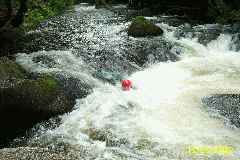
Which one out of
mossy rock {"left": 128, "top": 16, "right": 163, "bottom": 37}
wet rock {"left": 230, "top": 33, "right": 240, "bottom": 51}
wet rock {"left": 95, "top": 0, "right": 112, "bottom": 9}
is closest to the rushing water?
wet rock {"left": 230, "top": 33, "right": 240, "bottom": 51}

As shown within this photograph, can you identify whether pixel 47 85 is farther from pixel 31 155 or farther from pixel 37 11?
pixel 37 11

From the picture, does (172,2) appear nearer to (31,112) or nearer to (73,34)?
(73,34)

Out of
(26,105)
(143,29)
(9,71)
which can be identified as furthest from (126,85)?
(143,29)

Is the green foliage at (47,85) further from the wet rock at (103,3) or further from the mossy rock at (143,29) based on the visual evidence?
the wet rock at (103,3)

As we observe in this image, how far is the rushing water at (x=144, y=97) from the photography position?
7398 millimetres

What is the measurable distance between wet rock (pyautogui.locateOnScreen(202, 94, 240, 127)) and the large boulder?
Answer: 9.95 feet

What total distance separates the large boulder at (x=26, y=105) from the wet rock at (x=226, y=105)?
303 centimetres

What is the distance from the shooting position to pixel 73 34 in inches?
663

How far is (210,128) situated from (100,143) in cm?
210

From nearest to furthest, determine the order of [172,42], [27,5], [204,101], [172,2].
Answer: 1. [204,101]
2. [27,5]
3. [172,42]
4. [172,2]

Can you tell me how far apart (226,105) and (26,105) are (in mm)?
4106

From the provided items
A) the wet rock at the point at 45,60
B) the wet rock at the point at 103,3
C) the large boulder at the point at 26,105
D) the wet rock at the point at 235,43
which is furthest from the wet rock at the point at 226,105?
the wet rock at the point at 103,3

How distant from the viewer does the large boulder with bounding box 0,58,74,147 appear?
8.54m

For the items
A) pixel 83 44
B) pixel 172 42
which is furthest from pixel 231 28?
pixel 83 44
